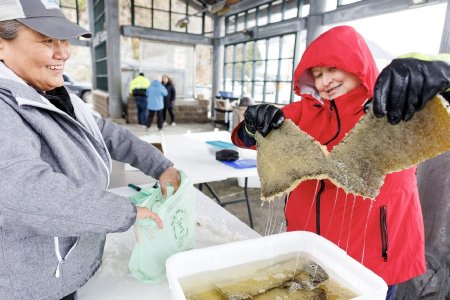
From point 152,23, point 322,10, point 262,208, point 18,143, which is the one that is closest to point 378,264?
point 18,143

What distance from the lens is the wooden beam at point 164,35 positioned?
1077cm

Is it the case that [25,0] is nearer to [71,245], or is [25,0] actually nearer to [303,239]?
[71,245]

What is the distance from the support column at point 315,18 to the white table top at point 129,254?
23.1ft

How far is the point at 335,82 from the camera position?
1311mm

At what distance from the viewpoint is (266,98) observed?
10.3m

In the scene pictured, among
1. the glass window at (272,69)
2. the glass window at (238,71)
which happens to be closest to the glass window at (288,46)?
the glass window at (272,69)

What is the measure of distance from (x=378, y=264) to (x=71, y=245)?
116 centimetres

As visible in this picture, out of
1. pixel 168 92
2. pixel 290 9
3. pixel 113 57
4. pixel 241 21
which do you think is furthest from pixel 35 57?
pixel 241 21

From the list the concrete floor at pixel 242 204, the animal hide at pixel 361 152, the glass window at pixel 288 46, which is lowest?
the concrete floor at pixel 242 204

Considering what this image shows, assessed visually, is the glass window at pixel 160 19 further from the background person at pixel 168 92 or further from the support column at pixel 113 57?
the background person at pixel 168 92

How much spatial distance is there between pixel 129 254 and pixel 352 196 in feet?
3.27

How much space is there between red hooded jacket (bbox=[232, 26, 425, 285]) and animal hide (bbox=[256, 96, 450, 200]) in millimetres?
216

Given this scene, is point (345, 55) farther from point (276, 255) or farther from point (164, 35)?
point (164, 35)

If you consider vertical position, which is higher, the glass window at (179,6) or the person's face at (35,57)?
the glass window at (179,6)
